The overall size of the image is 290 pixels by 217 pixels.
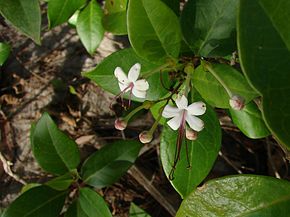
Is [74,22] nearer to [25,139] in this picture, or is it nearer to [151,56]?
[25,139]

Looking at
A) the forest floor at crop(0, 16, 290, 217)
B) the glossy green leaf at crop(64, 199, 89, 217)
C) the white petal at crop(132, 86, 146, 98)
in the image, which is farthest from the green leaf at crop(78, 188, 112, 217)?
the white petal at crop(132, 86, 146, 98)

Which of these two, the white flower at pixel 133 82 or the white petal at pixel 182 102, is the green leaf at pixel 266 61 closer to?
the white petal at pixel 182 102

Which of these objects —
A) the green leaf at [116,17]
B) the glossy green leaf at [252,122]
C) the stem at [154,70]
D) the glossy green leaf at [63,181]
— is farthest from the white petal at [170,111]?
the glossy green leaf at [63,181]

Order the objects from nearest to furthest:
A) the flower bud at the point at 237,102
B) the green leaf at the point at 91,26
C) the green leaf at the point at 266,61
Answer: the green leaf at the point at 266,61, the flower bud at the point at 237,102, the green leaf at the point at 91,26

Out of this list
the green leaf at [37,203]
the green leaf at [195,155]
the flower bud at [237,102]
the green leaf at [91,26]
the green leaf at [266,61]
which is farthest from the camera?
the green leaf at [91,26]

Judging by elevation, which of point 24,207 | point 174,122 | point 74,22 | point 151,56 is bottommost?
point 24,207

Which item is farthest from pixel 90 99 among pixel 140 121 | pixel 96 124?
pixel 140 121
